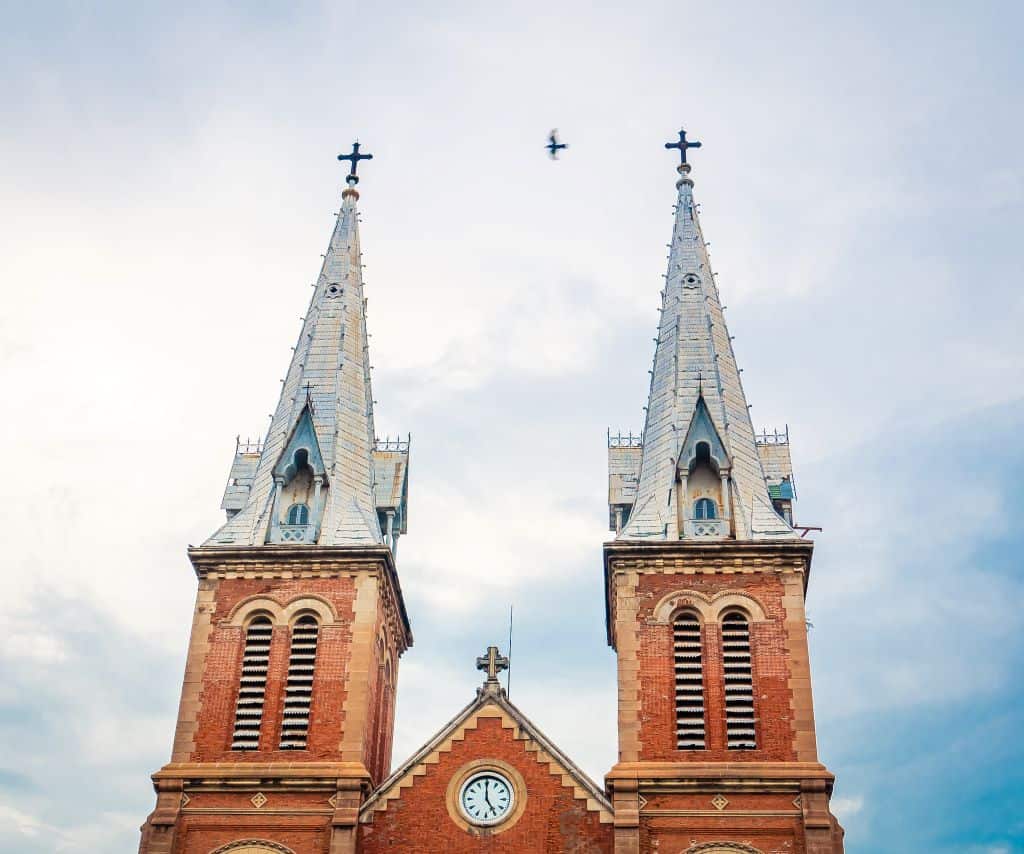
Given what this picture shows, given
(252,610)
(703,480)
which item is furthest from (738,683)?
(252,610)

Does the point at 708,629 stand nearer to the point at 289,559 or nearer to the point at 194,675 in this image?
the point at 289,559

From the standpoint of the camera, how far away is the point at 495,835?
32.2 m

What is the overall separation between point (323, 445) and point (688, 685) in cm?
1216

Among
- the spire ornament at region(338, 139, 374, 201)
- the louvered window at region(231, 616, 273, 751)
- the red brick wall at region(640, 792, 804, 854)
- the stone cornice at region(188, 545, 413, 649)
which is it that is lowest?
the red brick wall at region(640, 792, 804, 854)

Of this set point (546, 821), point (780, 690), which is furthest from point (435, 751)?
point (780, 690)

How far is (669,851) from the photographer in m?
31.6

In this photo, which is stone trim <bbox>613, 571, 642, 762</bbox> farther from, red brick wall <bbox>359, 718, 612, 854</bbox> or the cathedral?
red brick wall <bbox>359, 718, 612, 854</bbox>

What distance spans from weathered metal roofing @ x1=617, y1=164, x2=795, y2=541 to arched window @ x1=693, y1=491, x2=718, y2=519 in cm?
61

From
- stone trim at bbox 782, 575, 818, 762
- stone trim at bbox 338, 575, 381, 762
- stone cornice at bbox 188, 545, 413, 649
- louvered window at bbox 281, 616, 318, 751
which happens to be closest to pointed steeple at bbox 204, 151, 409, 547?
stone cornice at bbox 188, 545, 413, 649

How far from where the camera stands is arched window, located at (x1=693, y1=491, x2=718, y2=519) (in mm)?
37562

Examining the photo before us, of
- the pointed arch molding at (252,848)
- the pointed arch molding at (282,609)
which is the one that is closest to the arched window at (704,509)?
the pointed arch molding at (282,609)

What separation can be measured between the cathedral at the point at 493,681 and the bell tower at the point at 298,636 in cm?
5

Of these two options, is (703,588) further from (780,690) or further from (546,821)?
(546,821)

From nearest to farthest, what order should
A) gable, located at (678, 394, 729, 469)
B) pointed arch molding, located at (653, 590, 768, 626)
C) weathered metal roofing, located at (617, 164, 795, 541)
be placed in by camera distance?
pointed arch molding, located at (653, 590, 768, 626)
weathered metal roofing, located at (617, 164, 795, 541)
gable, located at (678, 394, 729, 469)
